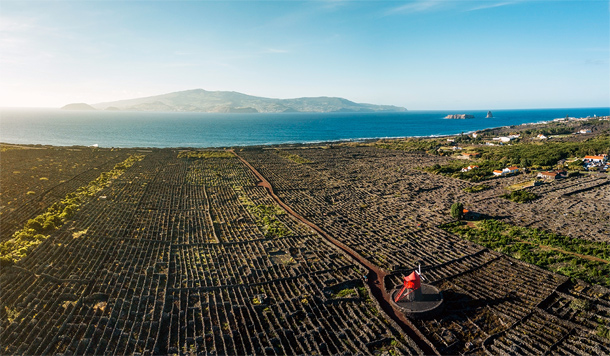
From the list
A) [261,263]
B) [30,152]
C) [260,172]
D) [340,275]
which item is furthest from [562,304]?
[30,152]

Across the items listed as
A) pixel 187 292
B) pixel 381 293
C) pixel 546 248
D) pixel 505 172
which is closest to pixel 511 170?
pixel 505 172

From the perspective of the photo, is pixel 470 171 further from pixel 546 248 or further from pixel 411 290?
pixel 411 290

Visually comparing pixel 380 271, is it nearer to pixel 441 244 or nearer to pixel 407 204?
pixel 441 244

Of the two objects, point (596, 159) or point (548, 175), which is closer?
point (548, 175)

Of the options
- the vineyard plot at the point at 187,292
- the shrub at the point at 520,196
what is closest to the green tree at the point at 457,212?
the shrub at the point at 520,196

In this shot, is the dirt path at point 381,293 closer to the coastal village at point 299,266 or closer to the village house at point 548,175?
the coastal village at point 299,266

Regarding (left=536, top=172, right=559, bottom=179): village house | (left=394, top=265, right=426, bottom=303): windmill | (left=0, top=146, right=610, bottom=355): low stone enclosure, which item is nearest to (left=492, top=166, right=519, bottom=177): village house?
(left=536, top=172, right=559, bottom=179): village house

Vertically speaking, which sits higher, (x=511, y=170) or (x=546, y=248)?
(x=511, y=170)
